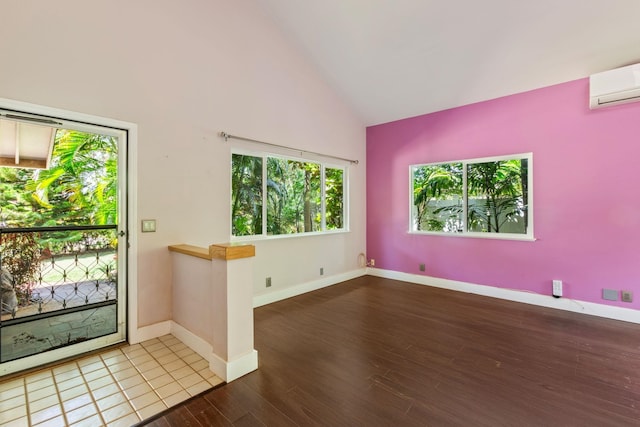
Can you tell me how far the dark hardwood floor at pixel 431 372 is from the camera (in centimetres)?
177

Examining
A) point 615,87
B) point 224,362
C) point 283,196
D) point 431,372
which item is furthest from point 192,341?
point 615,87

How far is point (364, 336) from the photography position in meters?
2.88

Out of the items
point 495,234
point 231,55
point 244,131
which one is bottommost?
point 495,234

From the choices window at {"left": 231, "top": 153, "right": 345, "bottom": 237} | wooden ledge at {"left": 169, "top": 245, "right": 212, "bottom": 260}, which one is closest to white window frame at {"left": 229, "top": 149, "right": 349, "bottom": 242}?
window at {"left": 231, "top": 153, "right": 345, "bottom": 237}

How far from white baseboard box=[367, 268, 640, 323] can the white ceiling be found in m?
2.79

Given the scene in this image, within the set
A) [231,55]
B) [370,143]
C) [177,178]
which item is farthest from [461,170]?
[177,178]

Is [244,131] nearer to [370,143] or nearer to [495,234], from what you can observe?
[370,143]

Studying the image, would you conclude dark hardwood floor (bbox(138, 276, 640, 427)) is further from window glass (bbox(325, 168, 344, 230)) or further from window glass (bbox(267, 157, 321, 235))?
window glass (bbox(325, 168, 344, 230))

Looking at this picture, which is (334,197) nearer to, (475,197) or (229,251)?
(475,197)

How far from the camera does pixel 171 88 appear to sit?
2.94m

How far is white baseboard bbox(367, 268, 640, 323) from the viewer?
10.8 ft

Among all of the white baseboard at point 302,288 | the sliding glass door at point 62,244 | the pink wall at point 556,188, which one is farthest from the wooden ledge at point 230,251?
the pink wall at point 556,188

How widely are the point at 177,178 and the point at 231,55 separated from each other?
65.5 inches

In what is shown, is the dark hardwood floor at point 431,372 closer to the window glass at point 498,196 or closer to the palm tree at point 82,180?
the window glass at point 498,196
